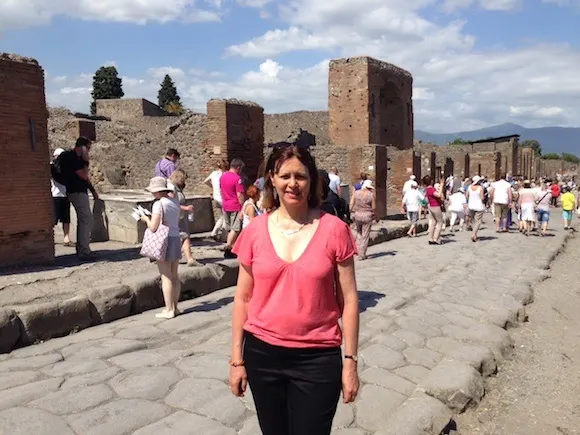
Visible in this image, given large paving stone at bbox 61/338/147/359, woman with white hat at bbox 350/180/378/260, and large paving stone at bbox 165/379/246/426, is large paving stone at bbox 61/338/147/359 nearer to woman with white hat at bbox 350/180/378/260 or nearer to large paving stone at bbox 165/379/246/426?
large paving stone at bbox 165/379/246/426

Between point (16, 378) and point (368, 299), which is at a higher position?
point (16, 378)

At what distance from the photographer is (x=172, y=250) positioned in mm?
5039

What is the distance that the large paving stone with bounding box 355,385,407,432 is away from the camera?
132 inches

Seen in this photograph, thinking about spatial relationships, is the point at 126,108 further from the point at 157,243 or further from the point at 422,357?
the point at 422,357

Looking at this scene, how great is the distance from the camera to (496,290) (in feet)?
24.8

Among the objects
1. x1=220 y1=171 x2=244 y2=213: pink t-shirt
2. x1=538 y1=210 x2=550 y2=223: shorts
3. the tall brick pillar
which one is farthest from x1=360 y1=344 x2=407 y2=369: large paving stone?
x1=538 y1=210 x2=550 y2=223: shorts

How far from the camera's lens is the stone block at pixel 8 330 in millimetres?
4266

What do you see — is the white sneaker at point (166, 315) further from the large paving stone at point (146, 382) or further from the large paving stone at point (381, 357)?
the large paving stone at point (381, 357)

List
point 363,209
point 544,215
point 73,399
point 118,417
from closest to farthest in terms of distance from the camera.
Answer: point 118,417, point 73,399, point 363,209, point 544,215

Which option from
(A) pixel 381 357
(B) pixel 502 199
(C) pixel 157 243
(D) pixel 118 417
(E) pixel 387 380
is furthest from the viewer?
(B) pixel 502 199

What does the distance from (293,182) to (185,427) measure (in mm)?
1634

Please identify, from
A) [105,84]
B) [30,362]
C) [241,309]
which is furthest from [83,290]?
[105,84]

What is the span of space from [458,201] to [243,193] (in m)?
7.60

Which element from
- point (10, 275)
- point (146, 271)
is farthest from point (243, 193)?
point (10, 275)
